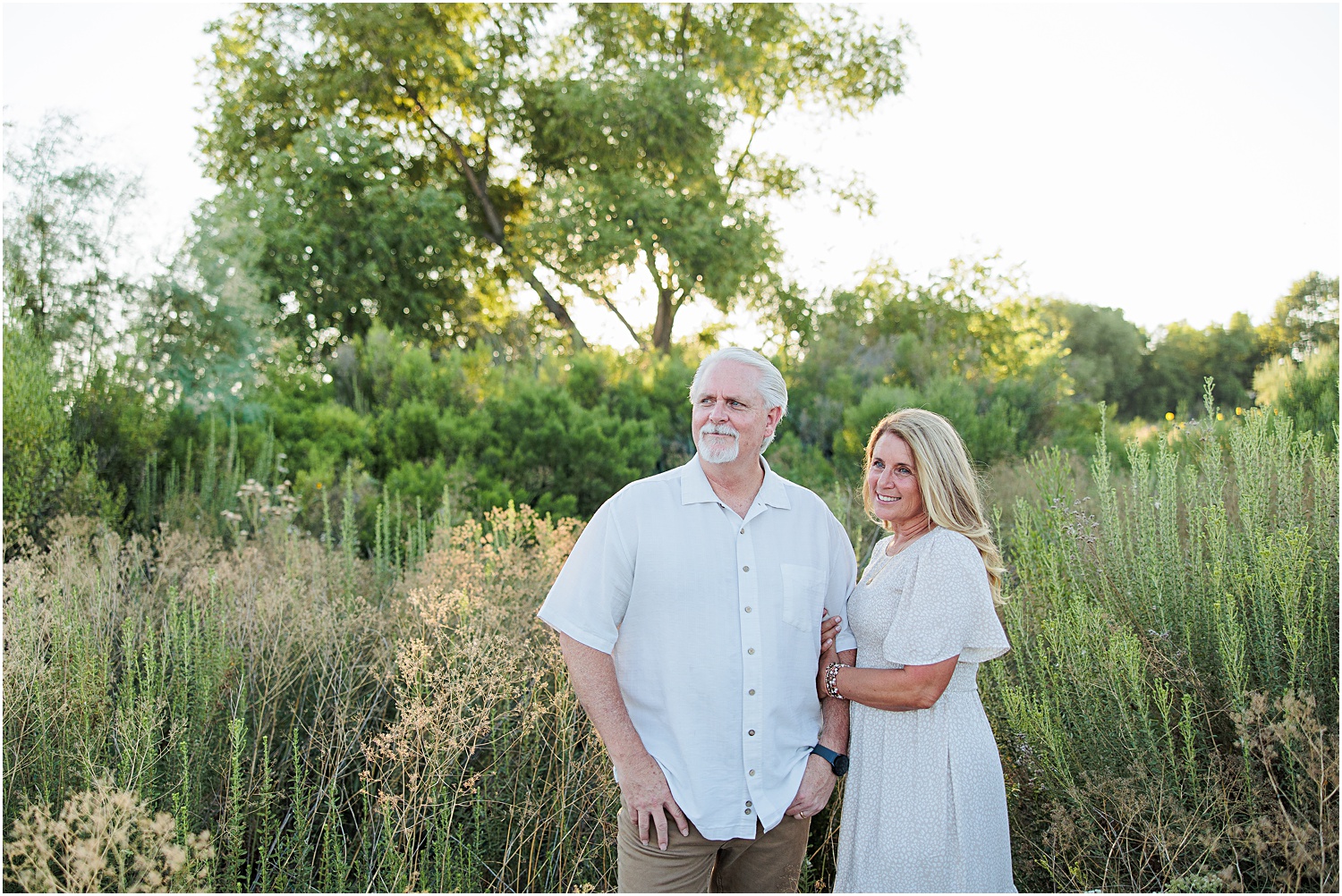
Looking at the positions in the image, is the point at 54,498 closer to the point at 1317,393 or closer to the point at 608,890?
the point at 608,890

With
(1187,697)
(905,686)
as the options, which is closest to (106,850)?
(905,686)

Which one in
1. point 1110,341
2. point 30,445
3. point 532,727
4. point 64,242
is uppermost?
point 1110,341

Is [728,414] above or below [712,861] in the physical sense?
above

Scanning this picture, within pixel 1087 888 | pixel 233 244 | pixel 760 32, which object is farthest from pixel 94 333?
pixel 760 32

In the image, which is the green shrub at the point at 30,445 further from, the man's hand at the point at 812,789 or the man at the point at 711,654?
the man's hand at the point at 812,789

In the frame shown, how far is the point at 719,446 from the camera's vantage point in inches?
98.0

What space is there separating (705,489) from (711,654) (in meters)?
0.45

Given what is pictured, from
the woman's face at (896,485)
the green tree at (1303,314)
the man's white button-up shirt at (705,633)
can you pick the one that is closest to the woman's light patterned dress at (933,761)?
the woman's face at (896,485)

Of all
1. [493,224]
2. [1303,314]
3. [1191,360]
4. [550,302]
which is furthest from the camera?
[1191,360]

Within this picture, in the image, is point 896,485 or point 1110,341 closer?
point 896,485

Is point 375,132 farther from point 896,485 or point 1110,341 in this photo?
point 1110,341

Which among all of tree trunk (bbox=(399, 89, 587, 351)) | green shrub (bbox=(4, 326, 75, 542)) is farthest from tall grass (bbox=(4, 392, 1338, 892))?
tree trunk (bbox=(399, 89, 587, 351))

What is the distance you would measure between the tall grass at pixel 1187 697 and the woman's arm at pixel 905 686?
59 centimetres

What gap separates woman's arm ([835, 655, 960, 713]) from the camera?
7.57 ft
